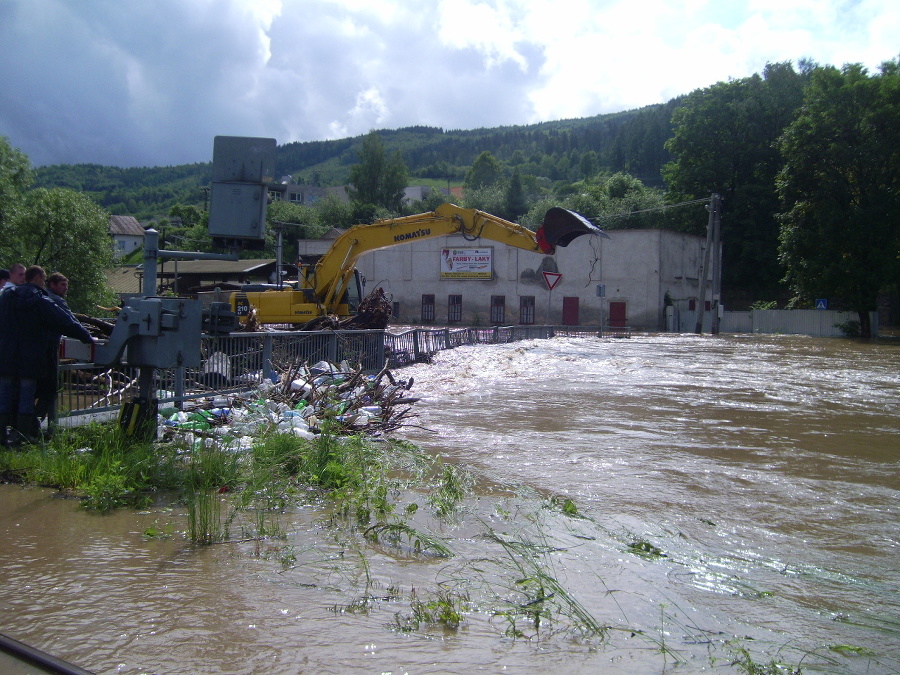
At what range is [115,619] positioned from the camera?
3.56 meters

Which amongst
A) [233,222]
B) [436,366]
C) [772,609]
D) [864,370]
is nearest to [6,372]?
[233,222]

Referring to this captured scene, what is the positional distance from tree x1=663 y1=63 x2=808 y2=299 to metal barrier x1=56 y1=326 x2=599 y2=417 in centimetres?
4745

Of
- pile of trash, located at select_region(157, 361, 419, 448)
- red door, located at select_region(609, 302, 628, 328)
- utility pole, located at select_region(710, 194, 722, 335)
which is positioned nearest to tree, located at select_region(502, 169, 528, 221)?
red door, located at select_region(609, 302, 628, 328)

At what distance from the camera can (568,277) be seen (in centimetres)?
4528

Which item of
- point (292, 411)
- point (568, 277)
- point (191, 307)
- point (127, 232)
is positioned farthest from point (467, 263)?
point (127, 232)

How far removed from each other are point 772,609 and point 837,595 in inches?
22.7

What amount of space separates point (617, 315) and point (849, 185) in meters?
14.4

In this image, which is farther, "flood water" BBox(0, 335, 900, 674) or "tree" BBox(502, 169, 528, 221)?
"tree" BBox(502, 169, 528, 221)

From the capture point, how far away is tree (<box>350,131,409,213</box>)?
9619cm

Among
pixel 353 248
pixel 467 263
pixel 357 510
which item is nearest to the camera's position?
pixel 357 510

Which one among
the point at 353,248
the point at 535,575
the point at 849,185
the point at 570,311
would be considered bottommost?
the point at 535,575

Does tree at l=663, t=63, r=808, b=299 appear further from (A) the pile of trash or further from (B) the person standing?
(B) the person standing

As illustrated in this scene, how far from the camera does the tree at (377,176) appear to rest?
3787 inches

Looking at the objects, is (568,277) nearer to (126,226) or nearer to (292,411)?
(292,411)
